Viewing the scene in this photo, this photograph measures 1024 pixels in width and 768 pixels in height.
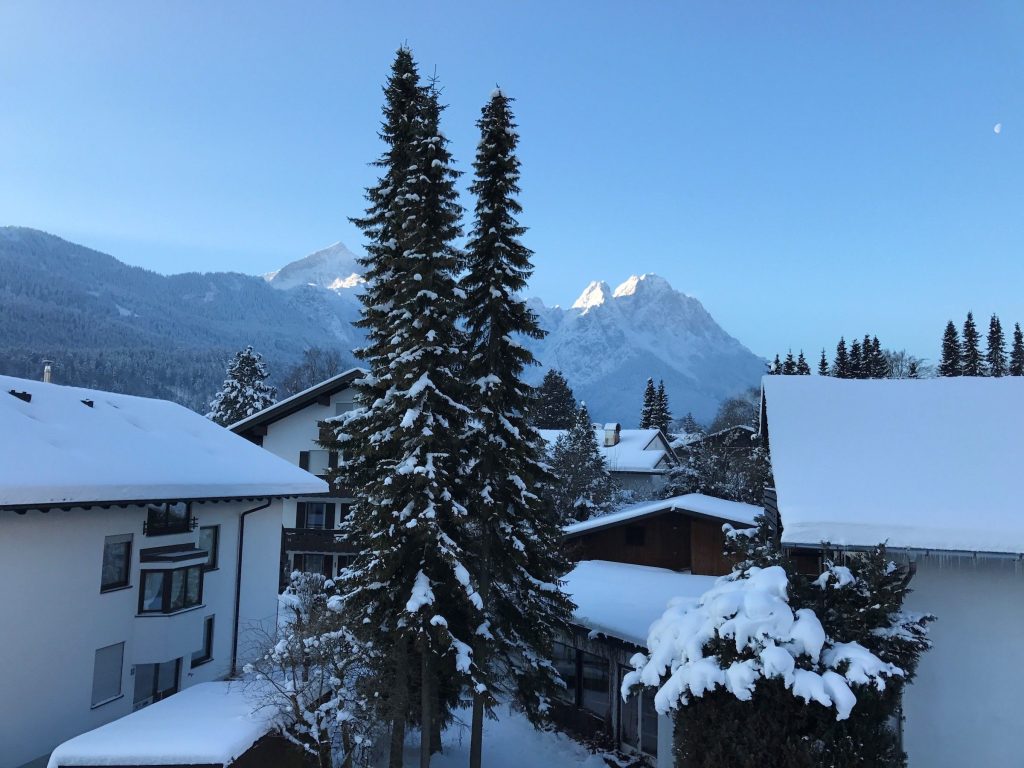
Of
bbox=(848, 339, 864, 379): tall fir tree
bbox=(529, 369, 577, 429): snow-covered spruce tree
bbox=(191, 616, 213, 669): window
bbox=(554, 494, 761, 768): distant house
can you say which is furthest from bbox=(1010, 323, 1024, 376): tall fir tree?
bbox=(191, 616, 213, 669): window

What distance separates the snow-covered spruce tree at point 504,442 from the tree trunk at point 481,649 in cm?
3

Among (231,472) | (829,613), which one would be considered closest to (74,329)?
(231,472)

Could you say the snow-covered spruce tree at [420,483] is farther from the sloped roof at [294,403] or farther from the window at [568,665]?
the sloped roof at [294,403]

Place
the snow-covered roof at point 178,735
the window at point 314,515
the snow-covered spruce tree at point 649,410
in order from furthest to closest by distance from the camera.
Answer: the snow-covered spruce tree at point 649,410 < the window at point 314,515 < the snow-covered roof at point 178,735

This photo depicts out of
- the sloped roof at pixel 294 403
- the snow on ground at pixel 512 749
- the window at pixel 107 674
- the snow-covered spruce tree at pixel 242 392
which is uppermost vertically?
the snow-covered spruce tree at pixel 242 392

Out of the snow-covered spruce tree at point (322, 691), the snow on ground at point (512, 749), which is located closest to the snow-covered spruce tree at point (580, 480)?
the snow on ground at point (512, 749)

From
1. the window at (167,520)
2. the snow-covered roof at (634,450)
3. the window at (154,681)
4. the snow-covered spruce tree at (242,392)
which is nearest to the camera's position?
the window at (154,681)

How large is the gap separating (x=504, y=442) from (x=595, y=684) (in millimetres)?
9965

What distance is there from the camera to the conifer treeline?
74312 millimetres

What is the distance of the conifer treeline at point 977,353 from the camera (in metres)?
74.3

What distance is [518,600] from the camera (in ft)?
51.9

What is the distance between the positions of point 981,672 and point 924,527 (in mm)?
2515

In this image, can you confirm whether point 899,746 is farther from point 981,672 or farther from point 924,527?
point 924,527

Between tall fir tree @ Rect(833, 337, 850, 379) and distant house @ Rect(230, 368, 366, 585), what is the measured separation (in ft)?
219
